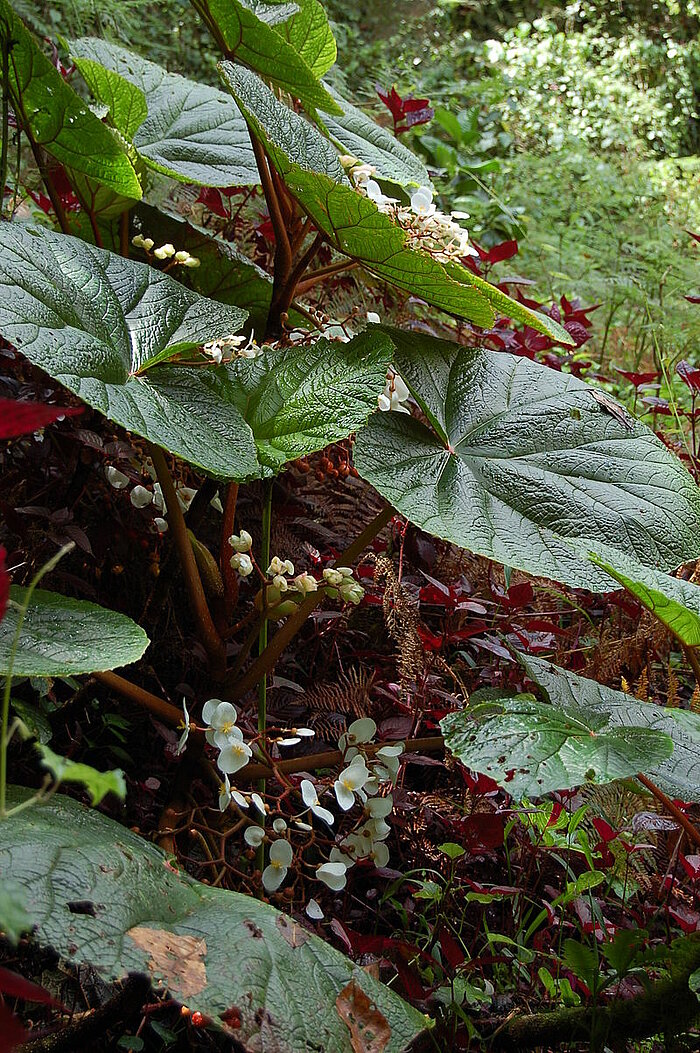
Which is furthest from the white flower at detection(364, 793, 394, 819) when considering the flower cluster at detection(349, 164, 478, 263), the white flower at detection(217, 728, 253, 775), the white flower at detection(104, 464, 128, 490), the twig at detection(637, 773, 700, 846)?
the flower cluster at detection(349, 164, 478, 263)

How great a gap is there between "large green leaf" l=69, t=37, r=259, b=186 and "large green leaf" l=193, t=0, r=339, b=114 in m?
0.15

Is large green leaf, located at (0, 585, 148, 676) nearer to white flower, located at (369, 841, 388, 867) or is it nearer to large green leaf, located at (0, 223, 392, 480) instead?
large green leaf, located at (0, 223, 392, 480)

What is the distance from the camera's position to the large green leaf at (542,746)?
24.4 inches

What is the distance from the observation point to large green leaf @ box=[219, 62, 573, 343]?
82cm

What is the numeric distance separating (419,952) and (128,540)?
0.59 metres

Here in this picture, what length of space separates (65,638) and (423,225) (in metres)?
0.60

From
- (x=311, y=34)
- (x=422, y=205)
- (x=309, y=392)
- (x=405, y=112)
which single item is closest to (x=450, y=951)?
(x=309, y=392)

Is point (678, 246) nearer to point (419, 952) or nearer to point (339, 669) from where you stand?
point (339, 669)

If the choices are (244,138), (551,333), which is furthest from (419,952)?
(244,138)

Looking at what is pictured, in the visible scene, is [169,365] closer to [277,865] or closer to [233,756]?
[233,756]

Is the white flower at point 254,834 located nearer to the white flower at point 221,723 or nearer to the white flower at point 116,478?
the white flower at point 221,723

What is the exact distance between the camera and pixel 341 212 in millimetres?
843

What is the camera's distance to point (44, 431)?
3.38 feet

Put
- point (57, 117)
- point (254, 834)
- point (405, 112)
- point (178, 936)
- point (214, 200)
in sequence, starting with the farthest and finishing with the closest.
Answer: point (405, 112) → point (214, 200) → point (57, 117) → point (254, 834) → point (178, 936)
